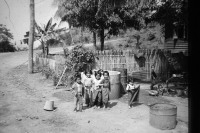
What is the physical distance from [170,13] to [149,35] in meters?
21.8

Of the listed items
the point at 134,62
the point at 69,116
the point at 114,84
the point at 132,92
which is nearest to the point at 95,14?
the point at 134,62

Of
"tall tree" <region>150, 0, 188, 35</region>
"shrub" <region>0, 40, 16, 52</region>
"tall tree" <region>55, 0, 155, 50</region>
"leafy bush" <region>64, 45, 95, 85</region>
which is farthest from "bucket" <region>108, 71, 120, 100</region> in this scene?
"shrub" <region>0, 40, 16, 52</region>

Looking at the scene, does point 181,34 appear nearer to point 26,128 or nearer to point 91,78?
point 91,78

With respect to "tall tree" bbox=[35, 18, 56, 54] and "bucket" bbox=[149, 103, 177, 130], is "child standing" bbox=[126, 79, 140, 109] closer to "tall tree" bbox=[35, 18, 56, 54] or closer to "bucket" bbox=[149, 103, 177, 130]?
"bucket" bbox=[149, 103, 177, 130]

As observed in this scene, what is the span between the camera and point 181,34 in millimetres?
19234

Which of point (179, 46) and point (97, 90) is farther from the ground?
point (179, 46)

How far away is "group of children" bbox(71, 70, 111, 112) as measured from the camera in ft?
25.2

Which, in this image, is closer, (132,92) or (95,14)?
(132,92)

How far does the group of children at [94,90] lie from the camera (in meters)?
7.68

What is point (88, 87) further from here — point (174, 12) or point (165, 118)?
point (174, 12)

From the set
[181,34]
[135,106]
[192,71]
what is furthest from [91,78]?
[181,34]

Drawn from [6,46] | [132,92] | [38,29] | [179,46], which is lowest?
[132,92]

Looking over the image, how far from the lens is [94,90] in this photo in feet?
26.5

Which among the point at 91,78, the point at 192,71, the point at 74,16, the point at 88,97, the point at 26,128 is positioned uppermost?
the point at 74,16
